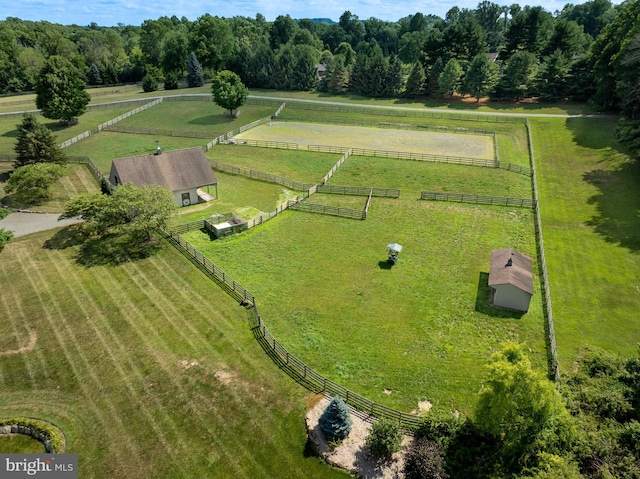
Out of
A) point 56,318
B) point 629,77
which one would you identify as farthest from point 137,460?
point 629,77

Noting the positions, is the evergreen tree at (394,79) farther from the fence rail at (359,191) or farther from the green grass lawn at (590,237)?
the fence rail at (359,191)

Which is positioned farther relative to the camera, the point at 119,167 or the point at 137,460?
the point at 119,167

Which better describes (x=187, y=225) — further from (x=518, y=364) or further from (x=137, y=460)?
(x=518, y=364)

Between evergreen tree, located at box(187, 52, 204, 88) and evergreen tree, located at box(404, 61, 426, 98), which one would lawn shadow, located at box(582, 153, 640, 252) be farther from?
evergreen tree, located at box(187, 52, 204, 88)

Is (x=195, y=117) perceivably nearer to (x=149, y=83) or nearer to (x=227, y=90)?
(x=227, y=90)

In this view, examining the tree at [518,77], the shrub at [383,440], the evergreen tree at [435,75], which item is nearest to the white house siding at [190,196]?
the shrub at [383,440]

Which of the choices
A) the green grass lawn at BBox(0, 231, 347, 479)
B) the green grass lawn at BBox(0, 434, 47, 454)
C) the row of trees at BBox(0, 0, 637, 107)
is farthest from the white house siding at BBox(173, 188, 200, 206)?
the row of trees at BBox(0, 0, 637, 107)

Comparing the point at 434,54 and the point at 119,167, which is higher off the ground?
the point at 434,54
